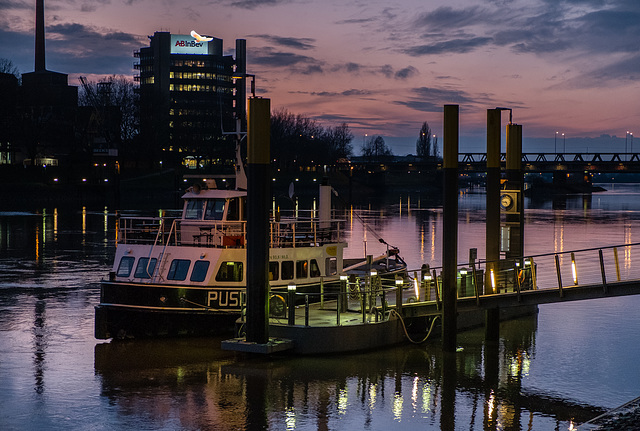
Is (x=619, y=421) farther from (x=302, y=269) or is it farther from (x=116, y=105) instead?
(x=116, y=105)

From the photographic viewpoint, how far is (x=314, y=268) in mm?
27531

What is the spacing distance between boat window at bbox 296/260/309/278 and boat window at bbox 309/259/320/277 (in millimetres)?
216

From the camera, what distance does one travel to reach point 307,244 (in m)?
27.7

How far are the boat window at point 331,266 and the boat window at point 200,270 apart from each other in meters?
4.54

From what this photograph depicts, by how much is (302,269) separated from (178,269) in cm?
410

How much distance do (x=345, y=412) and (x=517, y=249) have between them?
47.3 feet

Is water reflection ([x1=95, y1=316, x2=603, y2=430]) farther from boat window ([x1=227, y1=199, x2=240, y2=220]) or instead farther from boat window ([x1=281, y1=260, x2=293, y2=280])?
boat window ([x1=227, y1=199, x2=240, y2=220])

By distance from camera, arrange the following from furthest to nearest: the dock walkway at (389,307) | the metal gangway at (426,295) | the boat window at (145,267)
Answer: the boat window at (145,267)
the metal gangway at (426,295)
the dock walkway at (389,307)

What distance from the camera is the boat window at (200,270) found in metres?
25.3

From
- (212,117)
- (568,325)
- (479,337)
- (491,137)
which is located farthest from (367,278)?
(212,117)

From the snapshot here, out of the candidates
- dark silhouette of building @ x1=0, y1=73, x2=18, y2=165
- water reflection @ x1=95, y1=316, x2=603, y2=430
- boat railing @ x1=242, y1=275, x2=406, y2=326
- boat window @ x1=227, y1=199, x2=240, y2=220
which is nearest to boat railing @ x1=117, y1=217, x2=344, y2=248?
boat window @ x1=227, y1=199, x2=240, y2=220

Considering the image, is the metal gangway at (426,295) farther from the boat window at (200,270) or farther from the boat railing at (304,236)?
the boat window at (200,270)

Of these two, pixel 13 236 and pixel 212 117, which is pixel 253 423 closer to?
pixel 13 236

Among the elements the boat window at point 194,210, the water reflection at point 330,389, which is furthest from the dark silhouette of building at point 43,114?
the water reflection at point 330,389
